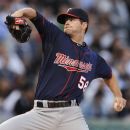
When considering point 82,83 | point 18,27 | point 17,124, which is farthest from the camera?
point 82,83

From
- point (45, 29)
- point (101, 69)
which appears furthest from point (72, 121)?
point (45, 29)

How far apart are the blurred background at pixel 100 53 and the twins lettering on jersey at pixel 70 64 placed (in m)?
2.36

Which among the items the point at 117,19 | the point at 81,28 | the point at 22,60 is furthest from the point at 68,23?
the point at 117,19

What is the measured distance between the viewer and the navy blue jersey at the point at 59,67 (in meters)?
6.75

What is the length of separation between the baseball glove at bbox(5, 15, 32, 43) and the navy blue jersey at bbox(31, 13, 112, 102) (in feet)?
0.51

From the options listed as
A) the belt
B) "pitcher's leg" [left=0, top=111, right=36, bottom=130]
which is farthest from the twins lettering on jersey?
"pitcher's leg" [left=0, top=111, right=36, bottom=130]

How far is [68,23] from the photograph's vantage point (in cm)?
709

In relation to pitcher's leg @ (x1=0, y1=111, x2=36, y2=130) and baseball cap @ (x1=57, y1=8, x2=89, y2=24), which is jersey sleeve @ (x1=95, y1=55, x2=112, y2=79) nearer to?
baseball cap @ (x1=57, y1=8, x2=89, y2=24)

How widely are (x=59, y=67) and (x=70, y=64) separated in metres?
0.15

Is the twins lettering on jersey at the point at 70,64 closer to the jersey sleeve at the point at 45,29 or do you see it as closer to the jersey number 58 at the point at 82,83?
the jersey number 58 at the point at 82,83

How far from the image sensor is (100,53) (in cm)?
1201

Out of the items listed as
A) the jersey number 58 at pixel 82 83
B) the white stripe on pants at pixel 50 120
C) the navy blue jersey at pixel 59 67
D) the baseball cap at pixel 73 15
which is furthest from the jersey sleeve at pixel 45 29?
the white stripe on pants at pixel 50 120

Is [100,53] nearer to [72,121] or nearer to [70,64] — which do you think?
[70,64]

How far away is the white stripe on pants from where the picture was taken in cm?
662
